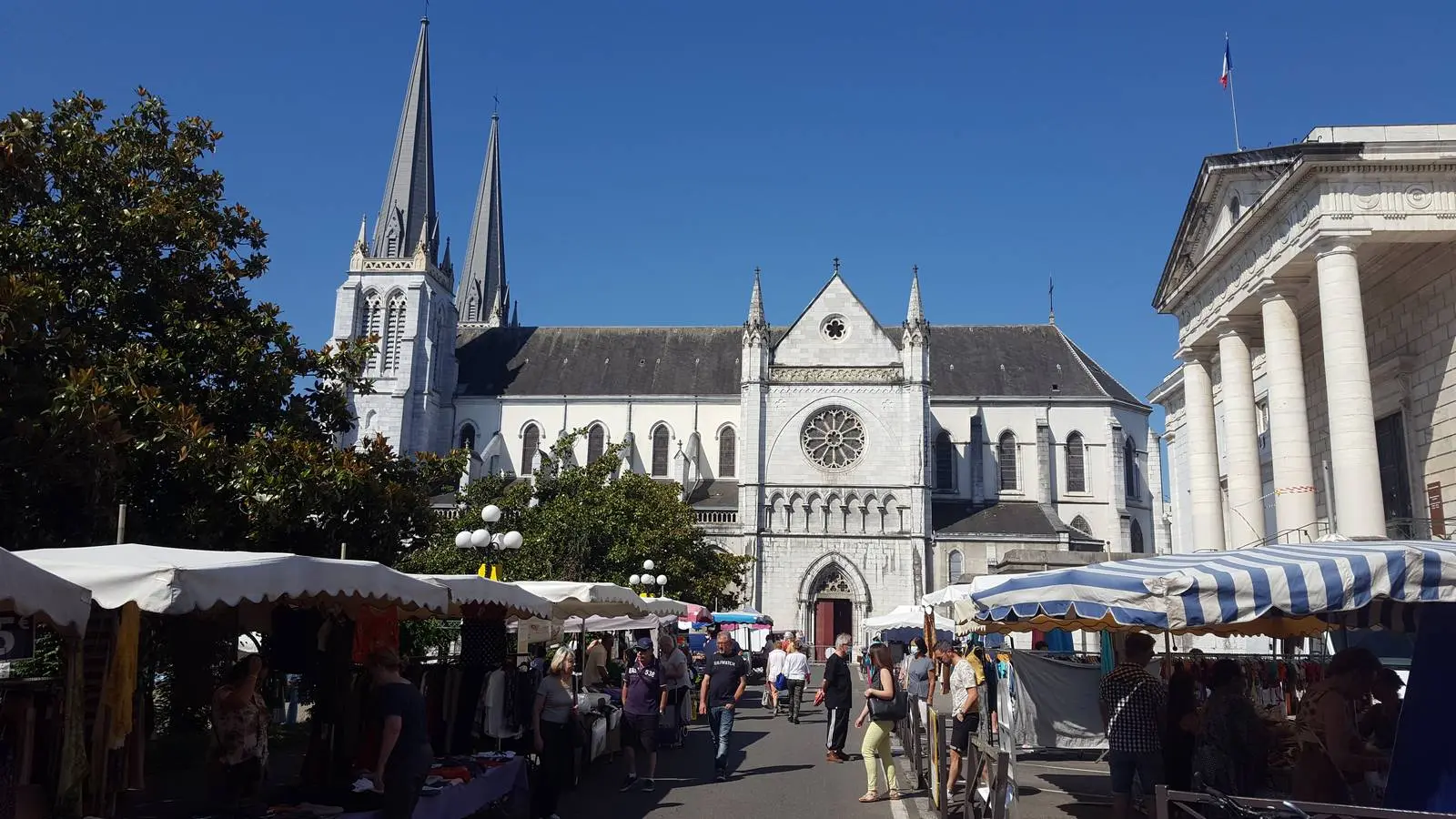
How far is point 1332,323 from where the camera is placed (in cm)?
1558

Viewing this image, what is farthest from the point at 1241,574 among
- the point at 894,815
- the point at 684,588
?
the point at 684,588

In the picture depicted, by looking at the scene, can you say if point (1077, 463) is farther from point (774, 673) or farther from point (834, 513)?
point (774, 673)

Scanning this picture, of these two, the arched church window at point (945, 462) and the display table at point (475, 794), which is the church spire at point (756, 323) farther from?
the display table at point (475, 794)

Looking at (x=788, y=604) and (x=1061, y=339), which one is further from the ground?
(x=1061, y=339)

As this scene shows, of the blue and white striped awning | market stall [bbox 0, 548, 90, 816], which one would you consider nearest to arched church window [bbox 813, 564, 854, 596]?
the blue and white striped awning

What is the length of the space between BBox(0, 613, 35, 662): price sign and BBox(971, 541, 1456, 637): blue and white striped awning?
6976mm

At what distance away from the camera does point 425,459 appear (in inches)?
667

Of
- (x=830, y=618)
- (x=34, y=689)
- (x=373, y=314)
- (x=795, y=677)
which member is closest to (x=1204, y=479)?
(x=795, y=677)

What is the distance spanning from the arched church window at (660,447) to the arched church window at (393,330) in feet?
41.6

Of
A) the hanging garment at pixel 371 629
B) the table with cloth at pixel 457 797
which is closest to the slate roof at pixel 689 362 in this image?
the hanging garment at pixel 371 629

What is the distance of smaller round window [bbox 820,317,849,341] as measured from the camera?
4450 cm

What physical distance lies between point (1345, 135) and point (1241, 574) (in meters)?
13.5

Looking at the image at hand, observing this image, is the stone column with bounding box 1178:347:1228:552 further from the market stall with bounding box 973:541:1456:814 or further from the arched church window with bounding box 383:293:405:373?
the arched church window with bounding box 383:293:405:373

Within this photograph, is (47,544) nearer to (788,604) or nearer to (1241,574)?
(1241,574)
